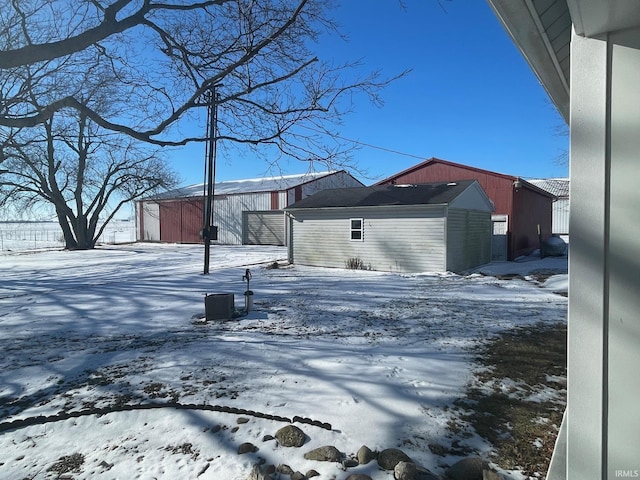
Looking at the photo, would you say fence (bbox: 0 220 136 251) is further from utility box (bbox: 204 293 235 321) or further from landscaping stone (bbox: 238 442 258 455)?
landscaping stone (bbox: 238 442 258 455)

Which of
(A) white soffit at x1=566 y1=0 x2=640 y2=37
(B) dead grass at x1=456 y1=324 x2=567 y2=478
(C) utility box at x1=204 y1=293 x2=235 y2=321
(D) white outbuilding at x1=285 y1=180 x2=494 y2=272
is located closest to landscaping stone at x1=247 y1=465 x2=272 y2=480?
(B) dead grass at x1=456 y1=324 x2=567 y2=478

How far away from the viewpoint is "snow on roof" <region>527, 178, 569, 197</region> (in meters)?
32.9

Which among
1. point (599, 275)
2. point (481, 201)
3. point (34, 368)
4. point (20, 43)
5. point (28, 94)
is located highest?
point (20, 43)

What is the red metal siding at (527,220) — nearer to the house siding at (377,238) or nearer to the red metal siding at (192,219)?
the house siding at (377,238)

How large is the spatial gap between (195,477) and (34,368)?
3421 millimetres

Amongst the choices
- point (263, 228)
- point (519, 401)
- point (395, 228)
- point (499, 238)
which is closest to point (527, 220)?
point (499, 238)

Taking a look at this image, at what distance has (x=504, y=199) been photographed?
18594mm

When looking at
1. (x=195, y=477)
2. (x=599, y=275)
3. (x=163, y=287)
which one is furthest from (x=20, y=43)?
(x=599, y=275)

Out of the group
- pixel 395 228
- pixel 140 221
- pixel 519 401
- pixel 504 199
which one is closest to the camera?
pixel 519 401

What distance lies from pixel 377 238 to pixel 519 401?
11047 mm

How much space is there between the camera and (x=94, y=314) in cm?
733

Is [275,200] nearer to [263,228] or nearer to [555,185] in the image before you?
[263,228]

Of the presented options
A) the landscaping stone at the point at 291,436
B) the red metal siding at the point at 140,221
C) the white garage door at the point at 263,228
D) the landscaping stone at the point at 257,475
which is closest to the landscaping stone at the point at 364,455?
the landscaping stone at the point at 291,436

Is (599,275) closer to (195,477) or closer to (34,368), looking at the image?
(195,477)
